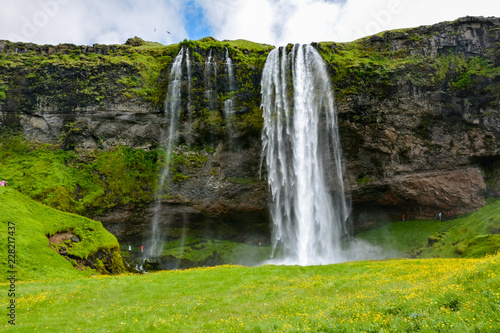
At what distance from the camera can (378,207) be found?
169 feet

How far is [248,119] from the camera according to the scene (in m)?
48.8

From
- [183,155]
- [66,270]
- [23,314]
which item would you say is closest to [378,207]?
[183,155]

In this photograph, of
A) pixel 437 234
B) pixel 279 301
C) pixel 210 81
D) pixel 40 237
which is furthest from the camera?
pixel 210 81

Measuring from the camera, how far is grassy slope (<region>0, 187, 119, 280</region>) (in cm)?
2541

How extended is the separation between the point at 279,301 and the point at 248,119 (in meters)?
36.5

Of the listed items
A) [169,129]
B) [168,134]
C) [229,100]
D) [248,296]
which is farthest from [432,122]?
[248,296]

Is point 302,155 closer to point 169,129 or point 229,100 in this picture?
point 229,100

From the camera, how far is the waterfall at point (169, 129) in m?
49.4

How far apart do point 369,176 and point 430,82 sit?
1601 cm

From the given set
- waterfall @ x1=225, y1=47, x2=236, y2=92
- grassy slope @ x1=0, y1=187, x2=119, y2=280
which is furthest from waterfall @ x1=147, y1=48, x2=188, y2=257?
grassy slope @ x1=0, y1=187, x2=119, y2=280

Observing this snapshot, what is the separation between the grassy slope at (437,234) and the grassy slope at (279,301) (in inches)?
942

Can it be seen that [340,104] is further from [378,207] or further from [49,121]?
→ [49,121]

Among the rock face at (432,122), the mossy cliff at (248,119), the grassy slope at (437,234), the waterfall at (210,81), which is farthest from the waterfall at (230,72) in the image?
the grassy slope at (437,234)

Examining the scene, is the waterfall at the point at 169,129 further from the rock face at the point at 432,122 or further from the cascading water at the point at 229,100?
the rock face at the point at 432,122
